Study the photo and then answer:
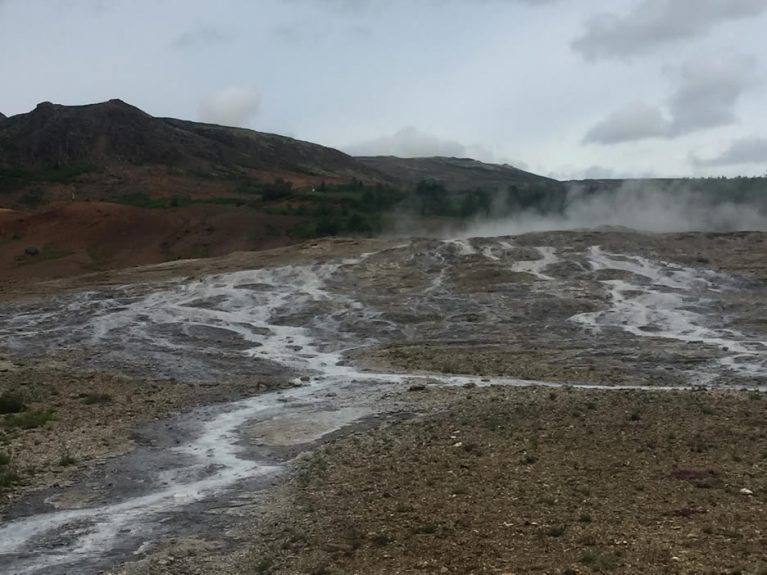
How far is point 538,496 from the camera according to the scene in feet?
46.7

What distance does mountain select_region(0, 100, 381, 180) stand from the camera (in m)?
128

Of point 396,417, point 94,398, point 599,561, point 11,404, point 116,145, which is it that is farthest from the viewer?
point 116,145

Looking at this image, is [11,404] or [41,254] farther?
[41,254]

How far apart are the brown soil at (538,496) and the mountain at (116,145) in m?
115

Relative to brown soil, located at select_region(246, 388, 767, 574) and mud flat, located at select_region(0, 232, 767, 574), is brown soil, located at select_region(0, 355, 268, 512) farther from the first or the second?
brown soil, located at select_region(246, 388, 767, 574)

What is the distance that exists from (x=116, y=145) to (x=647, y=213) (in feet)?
281

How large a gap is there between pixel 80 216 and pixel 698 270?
59.3 meters

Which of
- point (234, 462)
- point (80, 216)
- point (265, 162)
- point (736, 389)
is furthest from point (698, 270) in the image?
point (265, 162)

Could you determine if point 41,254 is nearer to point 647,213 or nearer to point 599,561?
point 647,213

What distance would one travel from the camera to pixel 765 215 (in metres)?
86.4

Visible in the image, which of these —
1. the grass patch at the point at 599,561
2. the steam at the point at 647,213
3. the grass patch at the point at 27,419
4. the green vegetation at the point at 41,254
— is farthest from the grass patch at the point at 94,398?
the steam at the point at 647,213

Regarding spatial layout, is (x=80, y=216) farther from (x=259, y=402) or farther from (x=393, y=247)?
(x=259, y=402)

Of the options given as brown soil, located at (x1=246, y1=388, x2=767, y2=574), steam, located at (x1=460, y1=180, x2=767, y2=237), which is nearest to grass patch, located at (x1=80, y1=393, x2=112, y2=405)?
brown soil, located at (x1=246, y1=388, x2=767, y2=574)

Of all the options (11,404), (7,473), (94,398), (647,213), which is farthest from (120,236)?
(7,473)
